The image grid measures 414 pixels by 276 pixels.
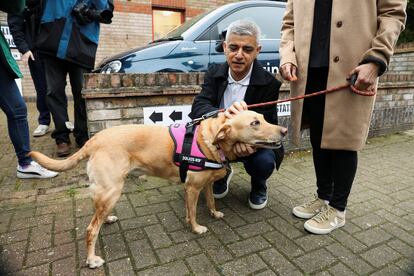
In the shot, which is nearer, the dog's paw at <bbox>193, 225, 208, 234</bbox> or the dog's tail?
the dog's tail

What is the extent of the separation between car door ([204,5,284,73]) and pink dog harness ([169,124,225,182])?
237 centimetres

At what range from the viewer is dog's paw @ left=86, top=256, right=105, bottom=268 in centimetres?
223

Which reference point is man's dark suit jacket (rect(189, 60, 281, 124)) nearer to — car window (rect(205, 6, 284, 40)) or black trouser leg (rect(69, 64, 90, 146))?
black trouser leg (rect(69, 64, 90, 146))

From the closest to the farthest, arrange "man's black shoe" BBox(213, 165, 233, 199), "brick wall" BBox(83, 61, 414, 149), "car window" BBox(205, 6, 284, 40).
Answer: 1. "man's black shoe" BBox(213, 165, 233, 199)
2. "brick wall" BBox(83, 61, 414, 149)
3. "car window" BBox(205, 6, 284, 40)

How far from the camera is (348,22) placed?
2275 mm

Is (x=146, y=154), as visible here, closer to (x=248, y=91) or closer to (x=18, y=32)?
(x=248, y=91)

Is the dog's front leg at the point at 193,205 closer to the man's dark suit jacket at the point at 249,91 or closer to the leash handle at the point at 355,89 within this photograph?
the man's dark suit jacket at the point at 249,91

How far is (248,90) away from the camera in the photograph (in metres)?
2.96

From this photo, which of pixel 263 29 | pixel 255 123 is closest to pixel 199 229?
pixel 255 123

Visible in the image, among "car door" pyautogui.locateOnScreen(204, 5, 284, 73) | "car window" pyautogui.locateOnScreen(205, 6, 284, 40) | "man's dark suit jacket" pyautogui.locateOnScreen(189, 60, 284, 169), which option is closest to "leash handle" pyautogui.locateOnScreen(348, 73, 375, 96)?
"man's dark suit jacket" pyautogui.locateOnScreen(189, 60, 284, 169)

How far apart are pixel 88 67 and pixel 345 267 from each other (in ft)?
12.6

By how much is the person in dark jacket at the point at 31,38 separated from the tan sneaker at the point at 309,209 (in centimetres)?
402

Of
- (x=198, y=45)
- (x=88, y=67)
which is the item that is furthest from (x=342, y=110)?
(x=88, y=67)

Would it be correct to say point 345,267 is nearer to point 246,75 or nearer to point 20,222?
→ point 246,75
